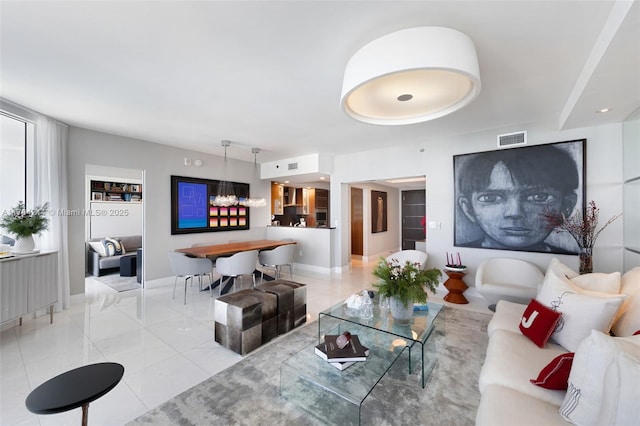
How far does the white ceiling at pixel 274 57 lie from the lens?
5.70ft

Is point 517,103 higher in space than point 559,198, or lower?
higher

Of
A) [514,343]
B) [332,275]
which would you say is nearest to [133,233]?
[332,275]

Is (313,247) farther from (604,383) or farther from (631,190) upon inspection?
(604,383)

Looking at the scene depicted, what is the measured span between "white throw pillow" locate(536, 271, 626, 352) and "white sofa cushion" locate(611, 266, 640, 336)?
3.8 inches

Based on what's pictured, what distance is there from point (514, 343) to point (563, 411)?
79 centimetres

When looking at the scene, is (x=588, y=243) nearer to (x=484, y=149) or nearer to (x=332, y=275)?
(x=484, y=149)

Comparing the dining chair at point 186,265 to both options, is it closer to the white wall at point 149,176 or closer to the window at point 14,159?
the white wall at point 149,176

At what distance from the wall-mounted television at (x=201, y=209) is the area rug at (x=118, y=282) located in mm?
1253

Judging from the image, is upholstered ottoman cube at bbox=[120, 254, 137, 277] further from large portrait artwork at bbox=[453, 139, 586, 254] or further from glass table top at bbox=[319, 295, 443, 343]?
large portrait artwork at bbox=[453, 139, 586, 254]

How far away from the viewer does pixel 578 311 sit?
1929mm

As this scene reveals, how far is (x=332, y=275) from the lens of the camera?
5.91 metres

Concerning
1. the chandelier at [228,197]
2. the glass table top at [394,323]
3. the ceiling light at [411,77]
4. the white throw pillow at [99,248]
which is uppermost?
the ceiling light at [411,77]

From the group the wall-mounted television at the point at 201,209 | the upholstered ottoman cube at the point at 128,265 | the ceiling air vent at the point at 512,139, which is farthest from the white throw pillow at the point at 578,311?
the upholstered ottoman cube at the point at 128,265

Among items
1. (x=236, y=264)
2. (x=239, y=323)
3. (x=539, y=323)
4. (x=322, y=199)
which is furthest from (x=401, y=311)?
(x=322, y=199)
